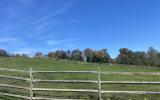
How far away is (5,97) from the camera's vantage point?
897 inches

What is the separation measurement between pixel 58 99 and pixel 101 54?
114 metres

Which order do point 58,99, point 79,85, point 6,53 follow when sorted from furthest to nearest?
point 6,53, point 79,85, point 58,99

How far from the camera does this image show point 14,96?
A: 72.0 feet

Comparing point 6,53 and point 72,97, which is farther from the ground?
point 6,53

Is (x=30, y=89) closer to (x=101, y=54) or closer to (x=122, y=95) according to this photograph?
(x=122, y=95)

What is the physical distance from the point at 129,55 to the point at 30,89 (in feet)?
387

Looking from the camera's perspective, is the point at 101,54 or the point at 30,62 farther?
the point at 101,54

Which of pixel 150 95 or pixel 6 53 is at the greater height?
pixel 6 53

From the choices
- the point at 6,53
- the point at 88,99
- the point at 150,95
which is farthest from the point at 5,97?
the point at 6,53

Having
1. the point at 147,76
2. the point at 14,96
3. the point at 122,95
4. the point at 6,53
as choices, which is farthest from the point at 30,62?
the point at 122,95

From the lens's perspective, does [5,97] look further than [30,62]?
No

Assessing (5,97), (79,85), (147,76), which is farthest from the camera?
(147,76)

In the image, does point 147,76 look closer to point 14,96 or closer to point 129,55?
point 14,96

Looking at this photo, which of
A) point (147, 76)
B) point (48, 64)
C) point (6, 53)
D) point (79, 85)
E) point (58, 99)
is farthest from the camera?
point (6, 53)
